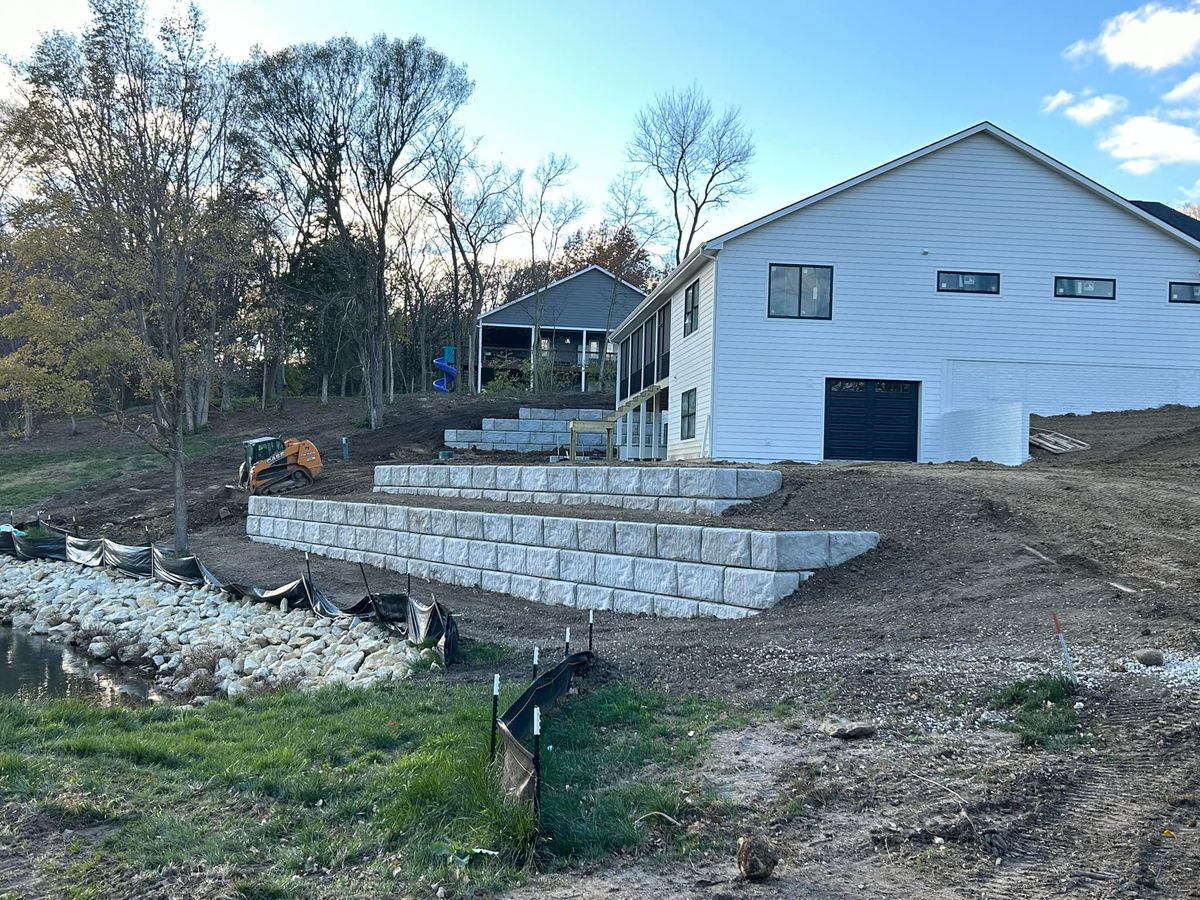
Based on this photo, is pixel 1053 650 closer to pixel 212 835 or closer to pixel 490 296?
pixel 212 835

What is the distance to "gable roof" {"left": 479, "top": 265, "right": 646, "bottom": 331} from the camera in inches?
1688

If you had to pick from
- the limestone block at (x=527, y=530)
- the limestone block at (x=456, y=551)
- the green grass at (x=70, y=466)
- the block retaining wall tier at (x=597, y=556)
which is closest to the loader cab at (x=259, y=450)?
the block retaining wall tier at (x=597, y=556)

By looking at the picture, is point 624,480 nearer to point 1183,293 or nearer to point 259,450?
point 259,450

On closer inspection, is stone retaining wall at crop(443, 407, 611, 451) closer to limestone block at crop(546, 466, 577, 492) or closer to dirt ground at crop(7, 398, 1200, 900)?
limestone block at crop(546, 466, 577, 492)

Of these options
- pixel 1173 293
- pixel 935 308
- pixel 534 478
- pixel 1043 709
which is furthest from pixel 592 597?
pixel 1173 293

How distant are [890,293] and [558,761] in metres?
16.3

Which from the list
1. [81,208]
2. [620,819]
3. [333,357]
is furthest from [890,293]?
[333,357]

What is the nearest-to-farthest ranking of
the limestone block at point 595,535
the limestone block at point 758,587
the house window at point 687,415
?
the limestone block at point 758,587 → the limestone block at point 595,535 → the house window at point 687,415

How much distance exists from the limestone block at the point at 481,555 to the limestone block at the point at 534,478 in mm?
2461

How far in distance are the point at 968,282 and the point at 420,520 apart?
12212mm

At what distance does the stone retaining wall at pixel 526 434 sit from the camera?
31.0 metres

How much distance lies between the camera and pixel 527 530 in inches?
531

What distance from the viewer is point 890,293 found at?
64.5 feet

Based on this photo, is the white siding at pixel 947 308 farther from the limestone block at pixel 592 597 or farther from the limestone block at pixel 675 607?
the limestone block at pixel 675 607
